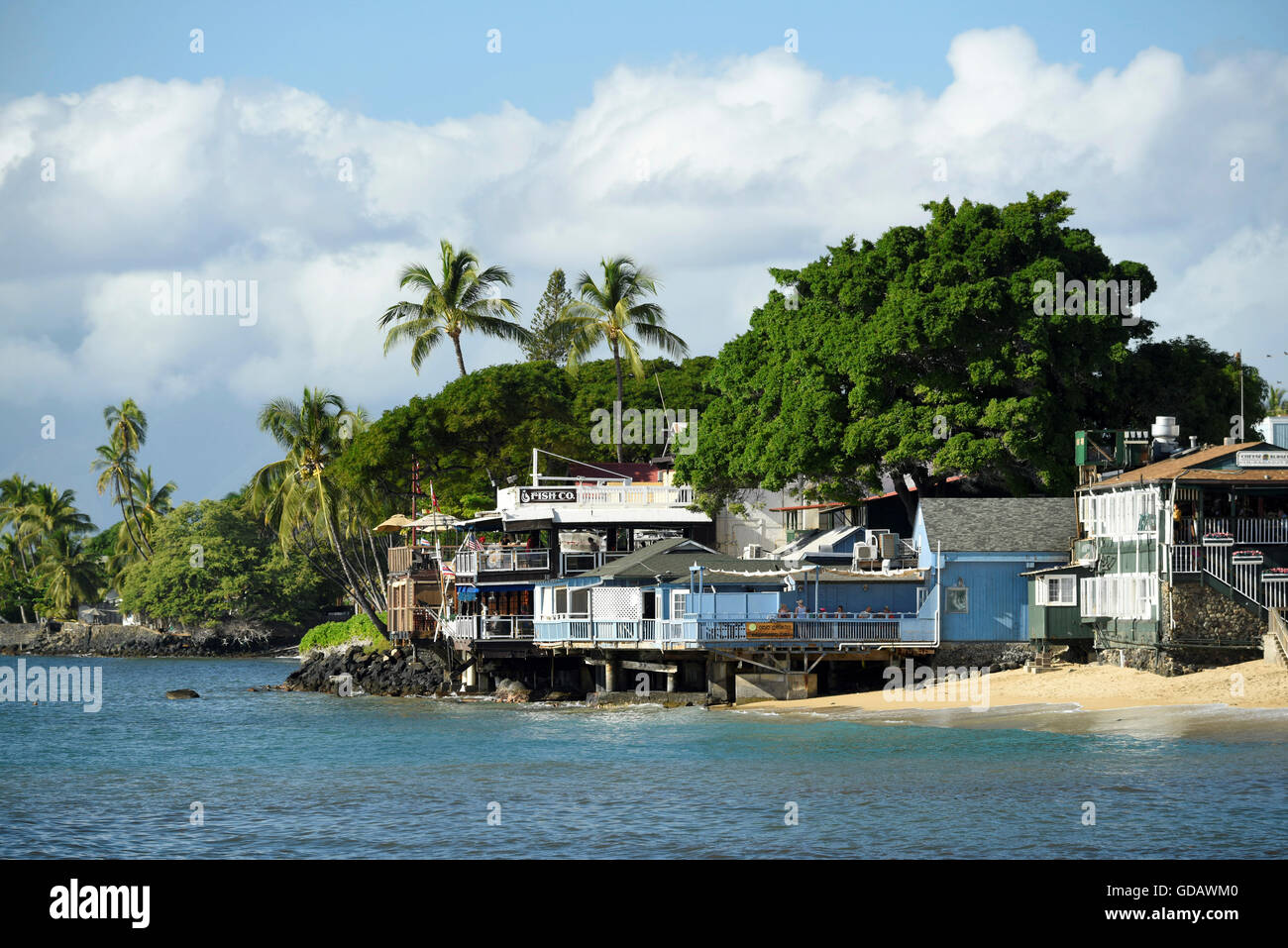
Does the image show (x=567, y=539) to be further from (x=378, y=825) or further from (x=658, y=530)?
(x=378, y=825)

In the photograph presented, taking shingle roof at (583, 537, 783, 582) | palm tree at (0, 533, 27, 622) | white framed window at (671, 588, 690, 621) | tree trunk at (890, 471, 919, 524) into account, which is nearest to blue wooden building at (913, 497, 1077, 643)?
shingle roof at (583, 537, 783, 582)

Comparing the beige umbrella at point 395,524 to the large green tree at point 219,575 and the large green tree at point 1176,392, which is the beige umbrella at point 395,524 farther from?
the large green tree at point 219,575

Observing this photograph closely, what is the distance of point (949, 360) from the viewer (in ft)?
163

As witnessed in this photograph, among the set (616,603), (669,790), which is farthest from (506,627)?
(669,790)

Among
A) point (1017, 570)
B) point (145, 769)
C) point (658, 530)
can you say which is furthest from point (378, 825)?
point (658, 530)

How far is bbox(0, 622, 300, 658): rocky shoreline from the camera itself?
377ft

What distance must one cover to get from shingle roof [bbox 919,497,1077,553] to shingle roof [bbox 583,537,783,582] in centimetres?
531

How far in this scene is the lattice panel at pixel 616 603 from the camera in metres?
47.2

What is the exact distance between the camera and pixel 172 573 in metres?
112

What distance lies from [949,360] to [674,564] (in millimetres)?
11893
